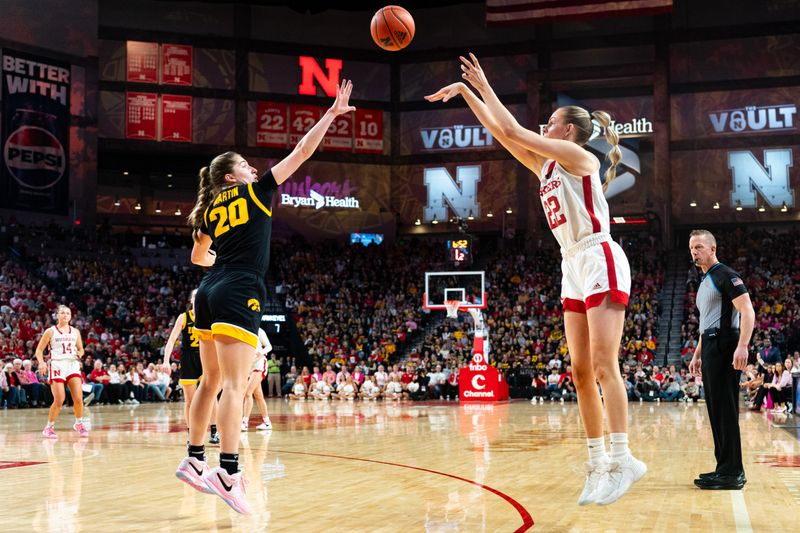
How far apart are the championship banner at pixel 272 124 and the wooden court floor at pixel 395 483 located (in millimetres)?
25852

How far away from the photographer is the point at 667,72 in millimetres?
35438

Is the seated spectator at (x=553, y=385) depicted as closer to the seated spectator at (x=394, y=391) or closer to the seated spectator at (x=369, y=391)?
the seated spectator at (x=394, y=391)

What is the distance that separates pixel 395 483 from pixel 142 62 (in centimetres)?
3307

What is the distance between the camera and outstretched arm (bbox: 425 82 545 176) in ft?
17.5

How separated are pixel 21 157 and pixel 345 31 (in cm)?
1562

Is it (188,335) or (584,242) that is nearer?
(584,242)

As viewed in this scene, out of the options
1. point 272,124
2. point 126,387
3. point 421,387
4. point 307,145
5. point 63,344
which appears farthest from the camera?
point 272,124

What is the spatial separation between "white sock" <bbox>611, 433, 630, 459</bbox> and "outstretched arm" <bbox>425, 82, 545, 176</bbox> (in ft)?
5.75

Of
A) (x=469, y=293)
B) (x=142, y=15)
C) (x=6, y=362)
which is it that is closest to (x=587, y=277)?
(x=6, y=362)

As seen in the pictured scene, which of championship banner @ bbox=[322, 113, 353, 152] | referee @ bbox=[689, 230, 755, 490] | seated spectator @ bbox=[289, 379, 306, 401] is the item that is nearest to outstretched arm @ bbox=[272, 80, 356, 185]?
referee @ bbox=[689, 230, 755, 490]

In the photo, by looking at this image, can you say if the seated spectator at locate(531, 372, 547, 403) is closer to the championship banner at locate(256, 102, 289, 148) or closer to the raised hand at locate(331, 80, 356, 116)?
the championship banner at locate(256, 102, 289, 148)

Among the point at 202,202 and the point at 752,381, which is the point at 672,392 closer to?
the point at 752,381

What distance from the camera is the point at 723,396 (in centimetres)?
660

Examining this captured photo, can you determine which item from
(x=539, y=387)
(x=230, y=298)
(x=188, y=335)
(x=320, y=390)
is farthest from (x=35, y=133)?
(x=230, y=298)
